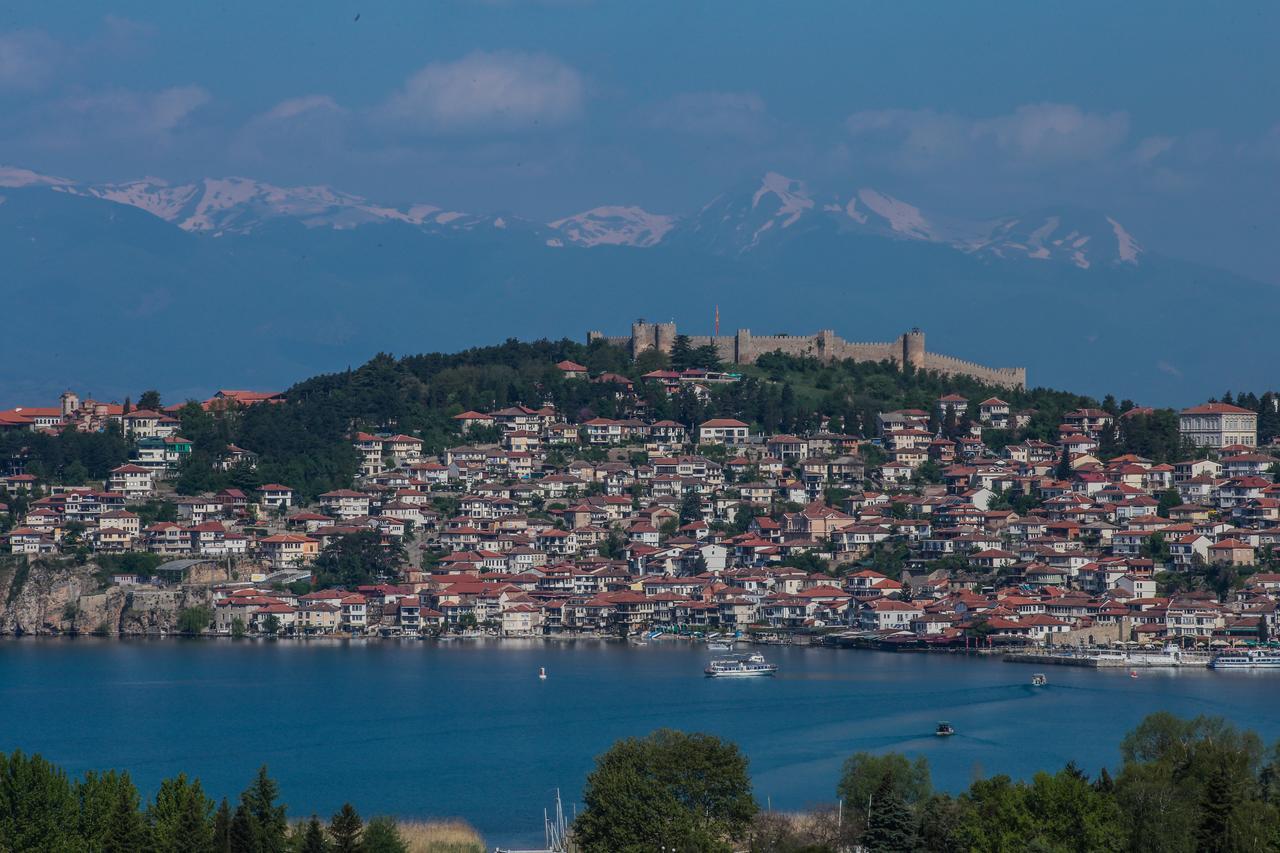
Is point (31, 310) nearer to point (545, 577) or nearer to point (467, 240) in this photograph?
point (467, 240)

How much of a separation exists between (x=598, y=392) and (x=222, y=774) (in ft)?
109

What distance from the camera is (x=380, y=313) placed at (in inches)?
5295

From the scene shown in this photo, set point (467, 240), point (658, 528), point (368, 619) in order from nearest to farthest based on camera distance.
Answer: point (368, 619) < point (658, 528) < point (467, 240)

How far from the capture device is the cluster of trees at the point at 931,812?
20078 millimetres

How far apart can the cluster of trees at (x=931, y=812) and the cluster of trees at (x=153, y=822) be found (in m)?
2.16

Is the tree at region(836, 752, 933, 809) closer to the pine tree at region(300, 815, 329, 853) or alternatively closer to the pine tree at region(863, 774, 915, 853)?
the pine tree at region(863, 774, 915, 853)

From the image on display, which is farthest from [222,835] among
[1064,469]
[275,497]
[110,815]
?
[1064,469]

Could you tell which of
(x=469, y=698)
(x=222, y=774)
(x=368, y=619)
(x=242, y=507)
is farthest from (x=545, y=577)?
(x=222, y=774)

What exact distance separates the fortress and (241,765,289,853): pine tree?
146 feet

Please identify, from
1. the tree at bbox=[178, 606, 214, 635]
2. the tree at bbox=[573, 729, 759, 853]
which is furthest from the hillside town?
the tree at bbox=[573, 729, 759, 853]

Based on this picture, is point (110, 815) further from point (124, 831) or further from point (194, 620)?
point (194, 620)

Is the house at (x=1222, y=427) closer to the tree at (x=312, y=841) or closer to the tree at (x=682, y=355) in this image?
the tree at (x=682, y=355)

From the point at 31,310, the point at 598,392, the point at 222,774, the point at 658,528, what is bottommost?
the point at 222,774

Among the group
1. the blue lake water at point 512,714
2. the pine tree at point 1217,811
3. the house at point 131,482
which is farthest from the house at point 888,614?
the pine tree at point 1217,811
